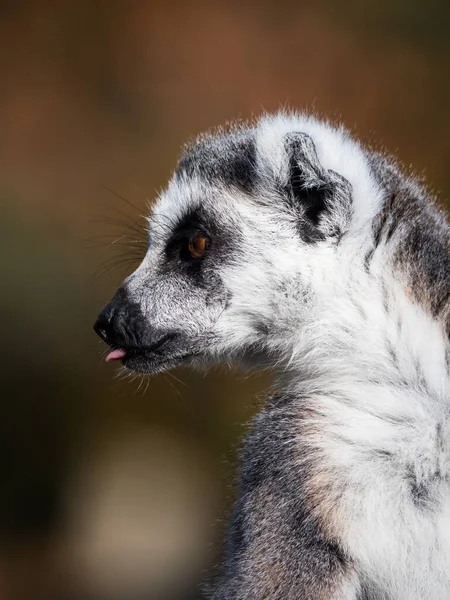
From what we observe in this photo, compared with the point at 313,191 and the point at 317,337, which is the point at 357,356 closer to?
the point at 317,337

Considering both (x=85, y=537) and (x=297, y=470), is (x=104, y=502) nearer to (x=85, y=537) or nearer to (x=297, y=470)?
(x=85, y=537)

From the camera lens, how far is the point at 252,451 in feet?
5.10

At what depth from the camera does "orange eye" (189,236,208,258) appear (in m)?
1.68

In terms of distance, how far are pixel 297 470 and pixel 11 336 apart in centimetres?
323

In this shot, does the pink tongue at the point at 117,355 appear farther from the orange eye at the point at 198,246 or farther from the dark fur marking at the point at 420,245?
the dark fur marking at the point at 420,245

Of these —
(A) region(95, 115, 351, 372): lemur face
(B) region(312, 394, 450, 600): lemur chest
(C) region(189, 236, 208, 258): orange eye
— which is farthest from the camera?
(C) region(189, 236, 208, 258): orange eye

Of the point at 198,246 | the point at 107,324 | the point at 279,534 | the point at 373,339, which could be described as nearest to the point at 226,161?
the point at 198,246

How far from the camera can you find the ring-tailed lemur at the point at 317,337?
4.46ft

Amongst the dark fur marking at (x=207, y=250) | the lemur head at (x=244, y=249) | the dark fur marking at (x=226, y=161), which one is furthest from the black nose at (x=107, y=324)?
the dark fur marking at (x=226, y=161)

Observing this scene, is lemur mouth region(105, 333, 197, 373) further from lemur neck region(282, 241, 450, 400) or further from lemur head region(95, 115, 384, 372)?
lemur neck region(282, 241, 450, 400)

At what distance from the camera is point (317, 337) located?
1513 millimetres

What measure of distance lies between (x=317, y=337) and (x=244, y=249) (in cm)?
25

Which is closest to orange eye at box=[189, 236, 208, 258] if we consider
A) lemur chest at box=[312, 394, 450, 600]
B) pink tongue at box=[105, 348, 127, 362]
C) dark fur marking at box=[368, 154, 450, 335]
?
pink tongue at box=[105, 348, 127, 362]

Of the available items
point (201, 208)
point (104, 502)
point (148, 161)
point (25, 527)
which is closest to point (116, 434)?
point (104, 502)
